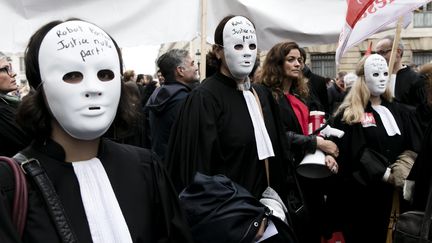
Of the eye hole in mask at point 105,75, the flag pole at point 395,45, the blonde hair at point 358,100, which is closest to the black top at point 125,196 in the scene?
the eye hole in mask at point 105,75

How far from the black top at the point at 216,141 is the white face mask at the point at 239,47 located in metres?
0.13

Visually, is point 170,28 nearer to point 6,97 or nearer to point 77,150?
point 6,97

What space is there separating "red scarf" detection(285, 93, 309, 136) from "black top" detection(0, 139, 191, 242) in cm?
266

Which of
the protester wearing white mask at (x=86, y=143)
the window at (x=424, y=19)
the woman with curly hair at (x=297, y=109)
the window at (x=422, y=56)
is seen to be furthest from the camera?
the window at (x=424, y=19)

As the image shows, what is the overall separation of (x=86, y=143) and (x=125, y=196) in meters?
0.23

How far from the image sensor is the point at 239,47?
378 centimetres

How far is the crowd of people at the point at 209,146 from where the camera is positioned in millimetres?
2082

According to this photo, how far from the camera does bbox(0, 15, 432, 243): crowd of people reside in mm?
2082

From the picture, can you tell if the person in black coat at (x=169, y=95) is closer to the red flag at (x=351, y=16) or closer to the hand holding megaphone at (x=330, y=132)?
the hand holding megaphone at (x=330, y=132)

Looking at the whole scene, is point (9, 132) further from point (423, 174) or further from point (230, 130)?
point (423, 174)

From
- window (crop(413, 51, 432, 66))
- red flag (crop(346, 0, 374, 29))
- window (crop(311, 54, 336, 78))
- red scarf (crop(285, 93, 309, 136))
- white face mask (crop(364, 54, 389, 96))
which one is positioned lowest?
window (crop(311, 54, 336, 78))

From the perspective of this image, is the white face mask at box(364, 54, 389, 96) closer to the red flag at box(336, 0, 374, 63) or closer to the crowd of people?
the crowd of people

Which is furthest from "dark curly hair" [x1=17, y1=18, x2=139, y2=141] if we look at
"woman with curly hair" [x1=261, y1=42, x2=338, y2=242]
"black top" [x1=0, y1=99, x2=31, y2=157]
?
"woman with curly hair" [x1=261, y1=42, x2=338, y2=242]

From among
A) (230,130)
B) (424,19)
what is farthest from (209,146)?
(424,19)
